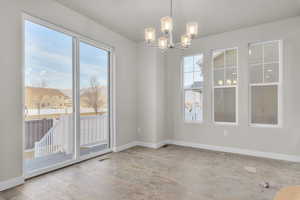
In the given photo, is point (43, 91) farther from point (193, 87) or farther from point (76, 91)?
point (193, 87)

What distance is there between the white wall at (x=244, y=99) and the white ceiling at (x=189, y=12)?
0.29 m

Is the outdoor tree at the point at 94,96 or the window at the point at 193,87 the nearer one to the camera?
the outdoor tree at the point at 94,96

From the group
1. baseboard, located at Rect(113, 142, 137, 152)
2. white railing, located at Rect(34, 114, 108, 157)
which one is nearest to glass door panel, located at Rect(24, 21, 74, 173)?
white railing, located at Rect(34, 114, 108, 157)

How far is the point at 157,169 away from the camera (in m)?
3.13

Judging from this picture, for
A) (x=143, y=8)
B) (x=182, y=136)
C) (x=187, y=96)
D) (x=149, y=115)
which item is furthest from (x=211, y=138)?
(x=143, y=8)

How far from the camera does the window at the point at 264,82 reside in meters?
3.75

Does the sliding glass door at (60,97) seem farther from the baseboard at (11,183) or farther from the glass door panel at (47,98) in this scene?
the baseboard at (11,183)

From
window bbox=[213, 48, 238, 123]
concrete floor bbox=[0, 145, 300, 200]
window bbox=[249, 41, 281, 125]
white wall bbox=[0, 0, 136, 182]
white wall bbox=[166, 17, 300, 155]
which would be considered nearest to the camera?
concrete floor bbox=[0, 145, 300, 200]

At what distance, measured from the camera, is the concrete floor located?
88.7 inches

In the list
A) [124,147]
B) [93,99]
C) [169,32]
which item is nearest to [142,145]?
[124,147]

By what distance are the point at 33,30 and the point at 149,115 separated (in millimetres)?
3189

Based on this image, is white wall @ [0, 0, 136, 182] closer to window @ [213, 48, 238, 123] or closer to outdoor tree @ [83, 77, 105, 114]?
outdoor tree @ [83, 77, 105, 114]

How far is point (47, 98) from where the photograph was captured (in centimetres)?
304

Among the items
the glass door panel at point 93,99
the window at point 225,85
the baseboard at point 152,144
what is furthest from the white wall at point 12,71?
the window at point 225,85
